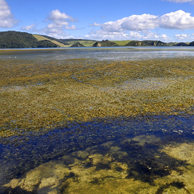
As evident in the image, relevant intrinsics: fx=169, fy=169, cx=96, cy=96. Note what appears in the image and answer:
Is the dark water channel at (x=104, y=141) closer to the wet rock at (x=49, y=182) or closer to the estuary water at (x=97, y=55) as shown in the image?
the wet rock at (x=49, y=182)

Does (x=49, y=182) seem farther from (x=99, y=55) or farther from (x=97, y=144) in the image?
(x=99, y=55)

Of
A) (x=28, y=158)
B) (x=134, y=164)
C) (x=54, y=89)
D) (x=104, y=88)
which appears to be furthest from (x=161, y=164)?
(x=54, y=89)

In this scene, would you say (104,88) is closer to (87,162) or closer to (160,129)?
(160,129)

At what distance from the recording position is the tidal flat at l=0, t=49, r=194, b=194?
603cm

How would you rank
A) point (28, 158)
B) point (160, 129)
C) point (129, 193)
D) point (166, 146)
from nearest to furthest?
point (129, 193) < point (28, 158) < point (166, 146) < point (160, 129)

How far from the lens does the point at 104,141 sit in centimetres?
880

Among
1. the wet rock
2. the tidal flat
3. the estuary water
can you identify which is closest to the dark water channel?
the tidal flat

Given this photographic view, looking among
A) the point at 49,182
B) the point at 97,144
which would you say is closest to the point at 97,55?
the point at 97,144

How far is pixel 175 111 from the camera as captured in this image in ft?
40.8

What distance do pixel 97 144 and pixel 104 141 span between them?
46 cm

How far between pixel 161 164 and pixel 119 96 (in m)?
9.44

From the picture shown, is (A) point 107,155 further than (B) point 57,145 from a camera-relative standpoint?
No

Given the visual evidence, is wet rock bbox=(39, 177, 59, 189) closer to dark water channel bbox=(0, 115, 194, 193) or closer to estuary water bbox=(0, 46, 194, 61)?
dark water channel bbox=(0, 115, 194, 193)

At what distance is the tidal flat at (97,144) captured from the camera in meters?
6.03
